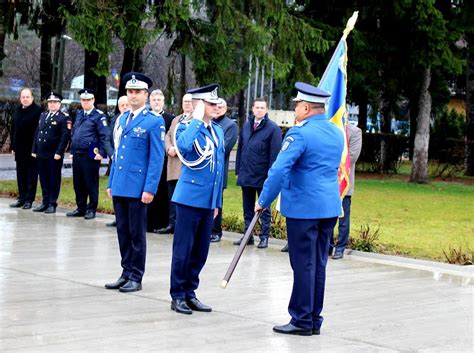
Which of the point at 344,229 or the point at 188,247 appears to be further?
the point at 344,229

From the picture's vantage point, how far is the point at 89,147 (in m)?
15.8

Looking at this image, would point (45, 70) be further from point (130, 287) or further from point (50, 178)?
point (130, 287)

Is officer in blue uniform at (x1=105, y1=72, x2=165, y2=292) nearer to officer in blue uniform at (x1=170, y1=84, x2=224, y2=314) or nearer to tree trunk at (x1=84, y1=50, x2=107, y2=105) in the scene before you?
officer in blue uniform at (x1=170, y1=84, x2=224, y2=314)

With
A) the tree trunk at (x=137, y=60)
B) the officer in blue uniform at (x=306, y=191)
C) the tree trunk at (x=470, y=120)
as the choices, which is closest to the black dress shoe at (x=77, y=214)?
the officer in blue uniform at (x=306, y=191)

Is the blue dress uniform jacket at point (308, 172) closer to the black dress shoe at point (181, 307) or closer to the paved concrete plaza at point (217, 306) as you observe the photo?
the paved concrete plaza at point (217, 306)

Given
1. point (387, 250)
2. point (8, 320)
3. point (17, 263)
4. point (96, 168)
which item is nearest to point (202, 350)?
point (8, 320)

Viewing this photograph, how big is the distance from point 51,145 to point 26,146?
3.38 ft

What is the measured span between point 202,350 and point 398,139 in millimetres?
26527

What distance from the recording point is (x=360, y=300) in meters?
9.80

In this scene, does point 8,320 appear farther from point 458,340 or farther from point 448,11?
point 448,11

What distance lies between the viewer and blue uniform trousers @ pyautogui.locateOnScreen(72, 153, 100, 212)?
15906mm

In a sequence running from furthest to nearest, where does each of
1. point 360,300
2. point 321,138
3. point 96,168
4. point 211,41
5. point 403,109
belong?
point 403,109
point 211,41
point 96,168
point 360,300
point 321,138

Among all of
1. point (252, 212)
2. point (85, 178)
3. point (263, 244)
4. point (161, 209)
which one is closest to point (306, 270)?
point (263, 244)

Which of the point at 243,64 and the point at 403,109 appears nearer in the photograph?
the point at 243,64
